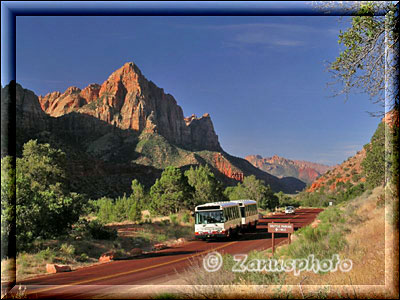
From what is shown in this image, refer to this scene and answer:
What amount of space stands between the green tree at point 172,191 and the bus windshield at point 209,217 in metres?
3.28

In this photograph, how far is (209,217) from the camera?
61.9 feet

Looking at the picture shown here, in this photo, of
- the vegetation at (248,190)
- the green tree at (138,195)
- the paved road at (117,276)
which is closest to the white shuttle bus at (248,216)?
the vegetation at (248,190)

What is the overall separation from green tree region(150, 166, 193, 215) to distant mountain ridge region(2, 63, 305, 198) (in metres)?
0.57

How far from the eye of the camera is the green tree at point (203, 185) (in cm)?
2167

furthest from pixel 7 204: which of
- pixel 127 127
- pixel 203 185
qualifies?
pixel 203 185

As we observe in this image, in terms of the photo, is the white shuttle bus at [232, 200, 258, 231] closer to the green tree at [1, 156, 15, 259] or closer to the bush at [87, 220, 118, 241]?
the bush at [87, 220, 118, 241]

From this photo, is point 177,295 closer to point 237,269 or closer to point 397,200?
point 237,269

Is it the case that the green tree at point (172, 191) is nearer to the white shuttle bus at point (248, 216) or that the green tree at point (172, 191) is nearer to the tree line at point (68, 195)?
the tree line at point (68, 195)

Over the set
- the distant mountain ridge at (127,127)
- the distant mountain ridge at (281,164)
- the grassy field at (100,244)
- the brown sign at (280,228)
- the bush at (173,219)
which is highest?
the distant mountain ridge at (127,127)

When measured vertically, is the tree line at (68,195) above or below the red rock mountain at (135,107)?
below

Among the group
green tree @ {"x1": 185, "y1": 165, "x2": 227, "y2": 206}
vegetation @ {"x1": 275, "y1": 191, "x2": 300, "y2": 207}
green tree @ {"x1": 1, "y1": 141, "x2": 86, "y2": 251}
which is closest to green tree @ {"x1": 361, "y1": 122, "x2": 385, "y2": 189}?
green tree @ {"x1": 185, "y1": 165, "x2": 227, "y2": 206}

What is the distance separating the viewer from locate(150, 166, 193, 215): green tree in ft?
73.0

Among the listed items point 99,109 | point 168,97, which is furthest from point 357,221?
point 99,109

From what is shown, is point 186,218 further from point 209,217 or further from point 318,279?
point 318,279
